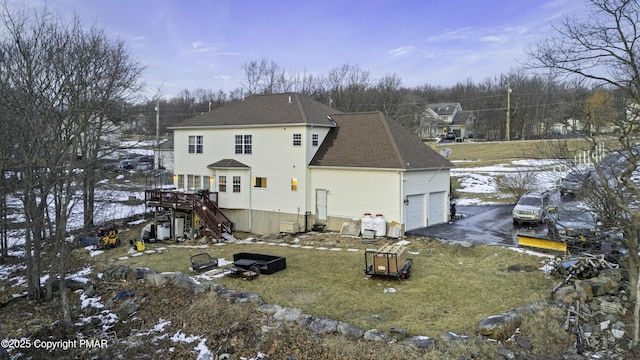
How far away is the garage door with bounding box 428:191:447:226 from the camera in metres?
25.4

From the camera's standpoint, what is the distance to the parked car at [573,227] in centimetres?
1753

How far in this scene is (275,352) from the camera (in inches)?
443

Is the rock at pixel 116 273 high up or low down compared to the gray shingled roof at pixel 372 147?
down

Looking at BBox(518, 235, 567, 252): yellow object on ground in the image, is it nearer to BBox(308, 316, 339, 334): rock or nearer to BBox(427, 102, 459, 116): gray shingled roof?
BBox(308, 316, 339, 334): rock

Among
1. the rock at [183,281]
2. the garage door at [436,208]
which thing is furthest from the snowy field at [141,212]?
the garage door at [436,208]

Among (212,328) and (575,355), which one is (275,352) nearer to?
(212,328)

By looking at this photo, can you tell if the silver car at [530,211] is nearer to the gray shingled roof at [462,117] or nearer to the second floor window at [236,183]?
the second floor window at [236,183]

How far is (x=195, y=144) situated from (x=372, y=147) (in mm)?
13121

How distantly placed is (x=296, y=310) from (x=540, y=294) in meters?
7.70

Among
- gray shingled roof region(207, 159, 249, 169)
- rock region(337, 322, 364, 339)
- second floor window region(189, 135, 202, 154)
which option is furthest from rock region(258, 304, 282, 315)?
second floor window region(189, 135, 202, 154)

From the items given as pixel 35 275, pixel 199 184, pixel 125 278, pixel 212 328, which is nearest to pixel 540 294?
pixel 212 328

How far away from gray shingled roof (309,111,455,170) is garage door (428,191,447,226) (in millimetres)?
1800

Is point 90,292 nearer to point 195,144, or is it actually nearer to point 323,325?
point 323,325

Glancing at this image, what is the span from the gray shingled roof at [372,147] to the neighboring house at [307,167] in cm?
6
